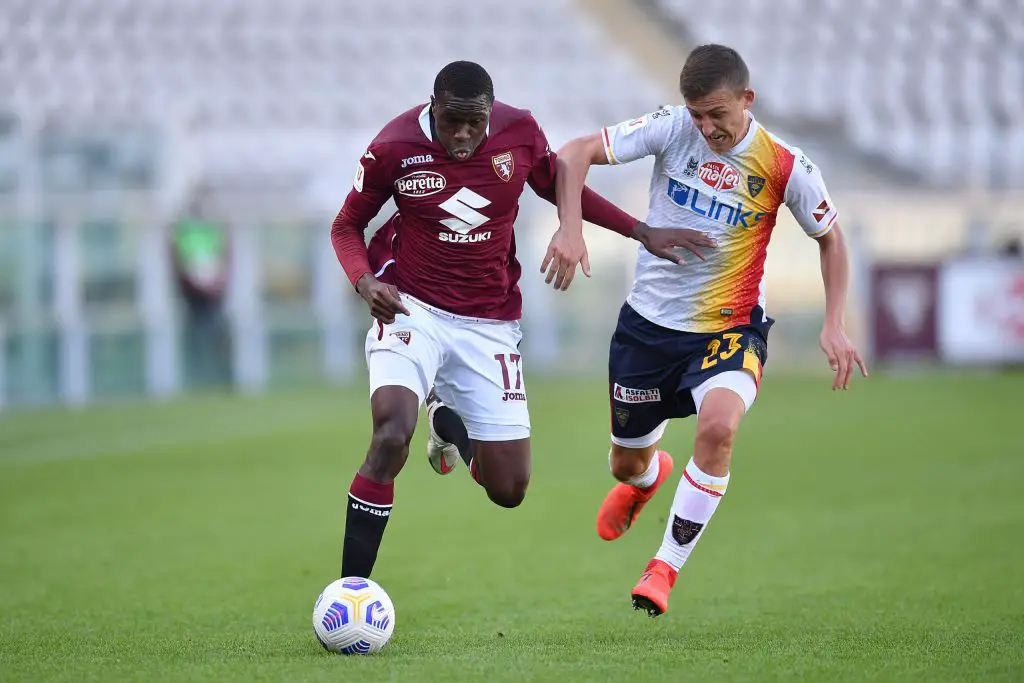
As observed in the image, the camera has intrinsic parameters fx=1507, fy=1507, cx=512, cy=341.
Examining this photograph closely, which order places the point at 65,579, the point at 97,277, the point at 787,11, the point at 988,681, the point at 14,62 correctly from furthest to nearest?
the point at 787,11 < the point at 14,62 < the point at 97,277 < the point at 65,579 < the point at 988,681

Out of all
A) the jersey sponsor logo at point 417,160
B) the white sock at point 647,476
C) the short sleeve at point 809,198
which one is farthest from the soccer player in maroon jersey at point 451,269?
the white sock at point 647,476

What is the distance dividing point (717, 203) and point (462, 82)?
1393mm

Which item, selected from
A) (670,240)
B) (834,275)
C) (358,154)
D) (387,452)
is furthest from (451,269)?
(358,154)

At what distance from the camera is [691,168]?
6461mm

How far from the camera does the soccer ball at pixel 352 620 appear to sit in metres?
5.31

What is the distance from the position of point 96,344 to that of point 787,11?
16.6 m

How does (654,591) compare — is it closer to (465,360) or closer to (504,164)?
(465,360)

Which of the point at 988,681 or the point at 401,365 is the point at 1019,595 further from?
the point at 401,365

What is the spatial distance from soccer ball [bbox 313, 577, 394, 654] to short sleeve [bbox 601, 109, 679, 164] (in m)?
2.20

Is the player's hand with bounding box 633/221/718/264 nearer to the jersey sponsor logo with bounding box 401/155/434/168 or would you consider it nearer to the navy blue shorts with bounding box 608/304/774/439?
the navy blue shorts with bounding box 608/304/774/439

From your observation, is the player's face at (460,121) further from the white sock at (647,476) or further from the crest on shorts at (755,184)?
the white sock at (647,476)

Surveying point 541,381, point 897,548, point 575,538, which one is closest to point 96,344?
point 541,381

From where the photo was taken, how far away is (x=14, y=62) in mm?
29453

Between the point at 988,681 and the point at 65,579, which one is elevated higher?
the point at 988,681
